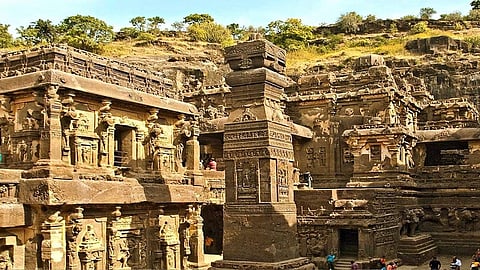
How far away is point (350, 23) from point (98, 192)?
5747 cm

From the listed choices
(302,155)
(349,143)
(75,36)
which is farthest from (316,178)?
(75,36)

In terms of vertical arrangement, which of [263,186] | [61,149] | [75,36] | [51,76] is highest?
[75,36]

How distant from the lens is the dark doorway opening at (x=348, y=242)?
18.2 m

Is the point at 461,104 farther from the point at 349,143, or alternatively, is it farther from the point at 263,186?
the point at 263,186

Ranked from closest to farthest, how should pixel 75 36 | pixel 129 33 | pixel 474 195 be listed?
1. pixel 474 195
2. pixel 75 36
3. pixel 129 33

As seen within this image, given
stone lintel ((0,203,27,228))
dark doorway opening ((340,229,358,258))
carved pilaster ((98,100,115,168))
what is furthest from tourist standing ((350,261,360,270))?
stone lintel ((0,203,27,228))

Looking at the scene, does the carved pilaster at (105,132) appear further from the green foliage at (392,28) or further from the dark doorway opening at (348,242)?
the green foliage at (392,28)

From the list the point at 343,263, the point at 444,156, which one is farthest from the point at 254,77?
the point at 444,156

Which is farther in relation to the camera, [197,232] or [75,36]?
[75,36]

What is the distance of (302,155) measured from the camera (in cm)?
2581

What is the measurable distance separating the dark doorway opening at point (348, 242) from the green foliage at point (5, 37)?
38966mm

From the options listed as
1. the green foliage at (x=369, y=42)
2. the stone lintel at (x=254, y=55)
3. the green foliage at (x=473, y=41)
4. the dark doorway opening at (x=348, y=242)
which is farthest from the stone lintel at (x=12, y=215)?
the green foliage at (x=369, y=42)

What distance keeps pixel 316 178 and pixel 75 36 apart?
119 feet

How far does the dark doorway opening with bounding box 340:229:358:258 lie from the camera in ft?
59.7
